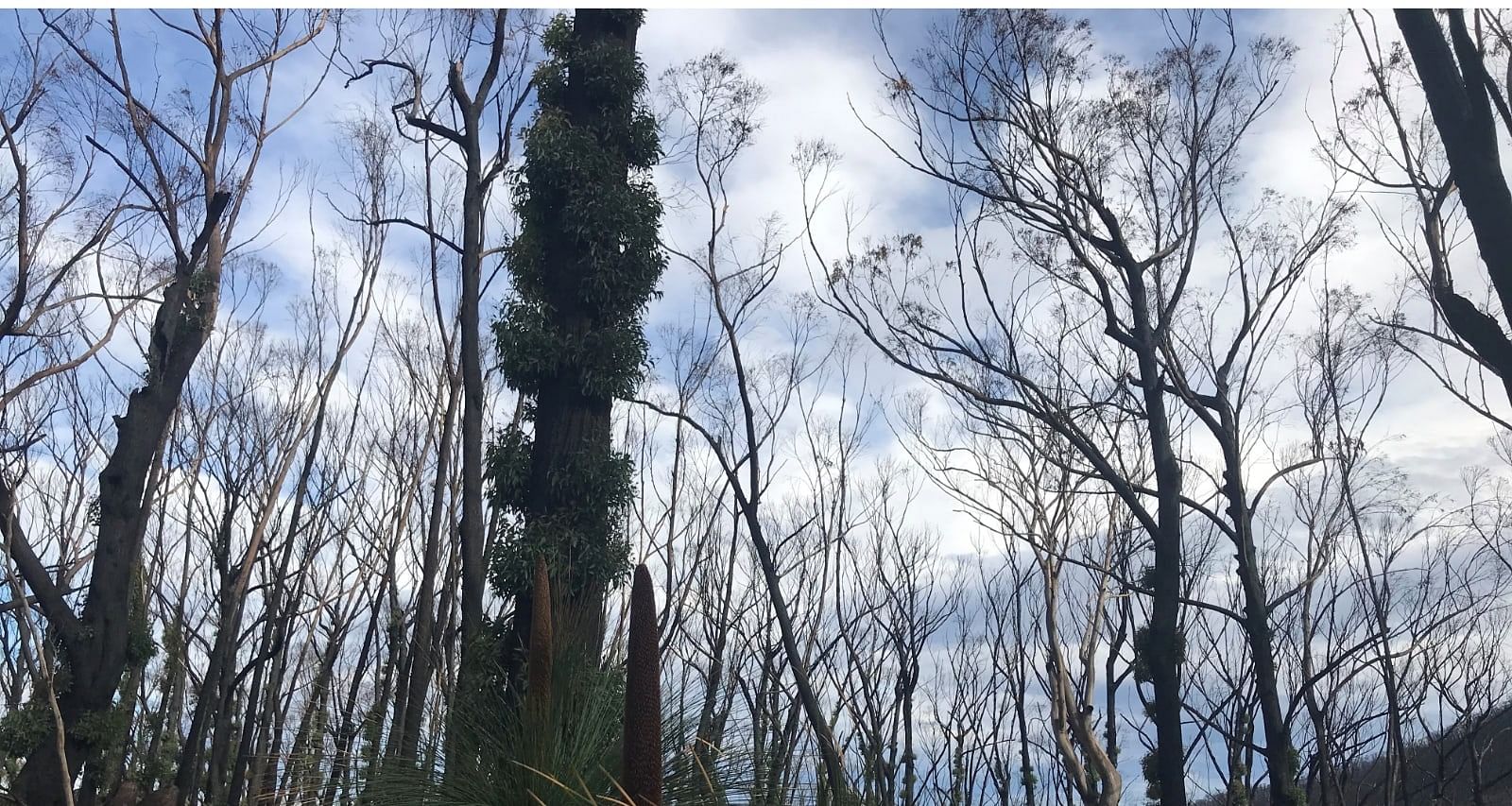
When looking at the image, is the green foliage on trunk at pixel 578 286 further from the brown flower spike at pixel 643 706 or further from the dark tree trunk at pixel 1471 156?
the dark tree trunk at pixel 1471 156

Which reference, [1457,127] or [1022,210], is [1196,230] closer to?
[1022,210]

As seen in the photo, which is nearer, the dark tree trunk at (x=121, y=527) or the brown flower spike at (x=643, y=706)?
the brown flower spike at (x=643, y=706)

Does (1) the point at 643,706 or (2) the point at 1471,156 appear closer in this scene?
(1) the point at 643,706

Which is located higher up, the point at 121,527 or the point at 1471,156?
the point at 121,527

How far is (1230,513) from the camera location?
46.2 ft

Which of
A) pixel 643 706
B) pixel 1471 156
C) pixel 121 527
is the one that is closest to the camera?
pixel 643 706

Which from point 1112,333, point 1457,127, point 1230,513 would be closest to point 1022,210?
point 1112,333

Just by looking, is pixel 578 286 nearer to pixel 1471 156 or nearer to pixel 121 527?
pixel 121 527

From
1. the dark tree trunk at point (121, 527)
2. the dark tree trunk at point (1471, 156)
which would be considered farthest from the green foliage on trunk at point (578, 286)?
the dark tree trunk at point (1471, 156)

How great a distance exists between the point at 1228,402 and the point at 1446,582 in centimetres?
1245

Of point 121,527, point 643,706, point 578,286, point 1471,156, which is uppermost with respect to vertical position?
point 578,286

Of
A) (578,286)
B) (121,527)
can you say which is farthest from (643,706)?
(121,527)

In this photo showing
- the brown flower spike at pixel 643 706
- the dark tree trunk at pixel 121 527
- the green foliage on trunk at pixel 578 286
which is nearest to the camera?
the brown flower spike at pixel 643 706

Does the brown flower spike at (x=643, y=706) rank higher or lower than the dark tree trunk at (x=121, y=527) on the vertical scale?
lower
